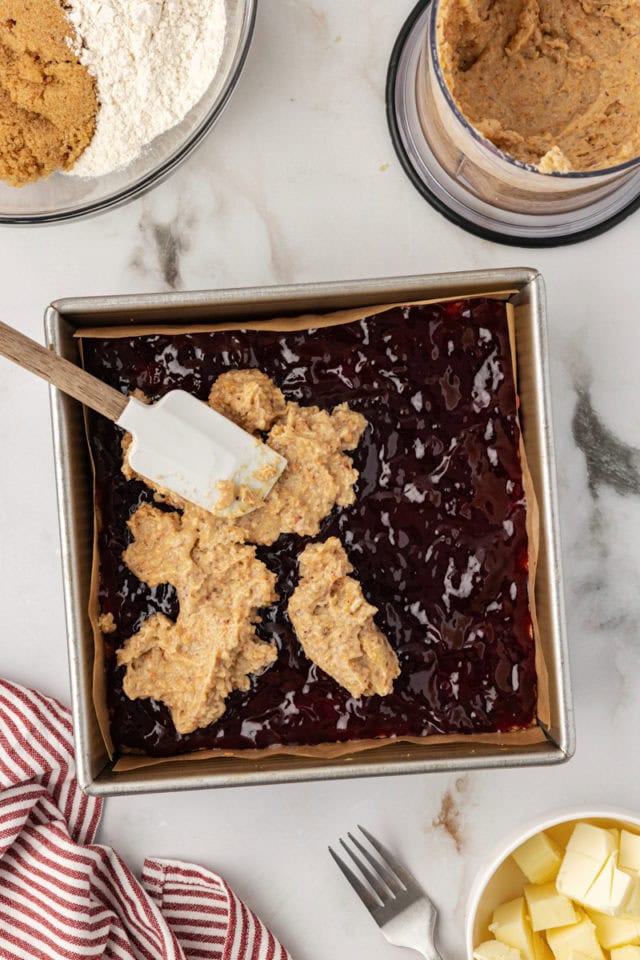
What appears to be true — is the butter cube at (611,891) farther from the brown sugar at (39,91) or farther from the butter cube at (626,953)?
the brown sugar at (39,91)

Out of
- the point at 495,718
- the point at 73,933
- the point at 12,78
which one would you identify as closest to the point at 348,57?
the point at 12,78

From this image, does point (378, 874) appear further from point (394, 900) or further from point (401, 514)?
point (401, 514)

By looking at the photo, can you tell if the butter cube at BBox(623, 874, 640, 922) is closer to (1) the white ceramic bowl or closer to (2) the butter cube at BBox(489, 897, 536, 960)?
(1) the white ceramic bowl

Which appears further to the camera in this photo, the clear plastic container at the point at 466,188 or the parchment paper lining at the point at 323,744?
the clear plastic container at the point at 466,188

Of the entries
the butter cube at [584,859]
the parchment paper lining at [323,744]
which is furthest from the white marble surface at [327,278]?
the parchment paper lining at [323,744]

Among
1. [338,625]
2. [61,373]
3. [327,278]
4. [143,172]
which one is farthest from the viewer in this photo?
[327,278]

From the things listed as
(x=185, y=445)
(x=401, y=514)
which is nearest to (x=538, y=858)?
(x=401, y=514)

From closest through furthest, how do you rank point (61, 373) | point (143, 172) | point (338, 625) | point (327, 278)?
point (61, 373) < point (338, 625) < point (143, 172) < point (327, 278)
